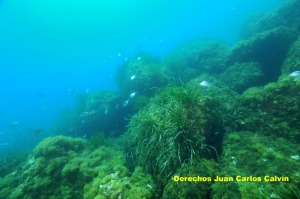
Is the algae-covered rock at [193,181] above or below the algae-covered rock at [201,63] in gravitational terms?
below

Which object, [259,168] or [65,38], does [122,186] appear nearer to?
[259,168]

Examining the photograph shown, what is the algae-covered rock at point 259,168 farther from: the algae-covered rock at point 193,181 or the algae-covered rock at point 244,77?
the algae-covered rock at point 244,77

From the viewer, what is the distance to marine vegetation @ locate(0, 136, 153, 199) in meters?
5.40

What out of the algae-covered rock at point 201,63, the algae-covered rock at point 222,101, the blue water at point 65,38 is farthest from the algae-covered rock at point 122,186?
the blue water at point 65,38

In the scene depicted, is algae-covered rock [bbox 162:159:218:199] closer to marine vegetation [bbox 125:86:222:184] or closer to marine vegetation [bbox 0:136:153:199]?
marine vegetation [bbox 125:86:222:184]

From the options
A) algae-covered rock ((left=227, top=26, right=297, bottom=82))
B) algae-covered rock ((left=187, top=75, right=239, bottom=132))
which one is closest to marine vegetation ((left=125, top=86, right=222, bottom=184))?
algae-covered rock ((left=187, top=75, right=239, bottom=132))

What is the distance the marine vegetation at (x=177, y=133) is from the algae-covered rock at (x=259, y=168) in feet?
2.41

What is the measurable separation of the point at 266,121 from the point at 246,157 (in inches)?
76.3

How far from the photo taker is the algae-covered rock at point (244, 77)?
11109 millimetres

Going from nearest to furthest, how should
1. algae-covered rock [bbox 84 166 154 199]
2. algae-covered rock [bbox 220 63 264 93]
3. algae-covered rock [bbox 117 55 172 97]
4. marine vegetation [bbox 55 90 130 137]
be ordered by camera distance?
algae-covered rock [bbox 84 166 154 199] < algae-covered rock [bbox 220 63 264 93] < algae-covered rock [bbox 117 55 172 97] < marine vegetation [bbox 55 90 130 137]

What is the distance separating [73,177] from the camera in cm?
691

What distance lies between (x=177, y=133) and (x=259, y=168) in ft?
7.08

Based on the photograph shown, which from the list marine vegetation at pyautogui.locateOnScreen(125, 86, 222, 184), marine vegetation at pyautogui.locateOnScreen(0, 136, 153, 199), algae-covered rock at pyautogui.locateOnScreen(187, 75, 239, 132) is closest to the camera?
marine vegetation at pyautogui.locateOnScreen(0, 136, 153, 199)

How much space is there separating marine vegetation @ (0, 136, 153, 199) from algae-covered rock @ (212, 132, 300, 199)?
2.15 metres
